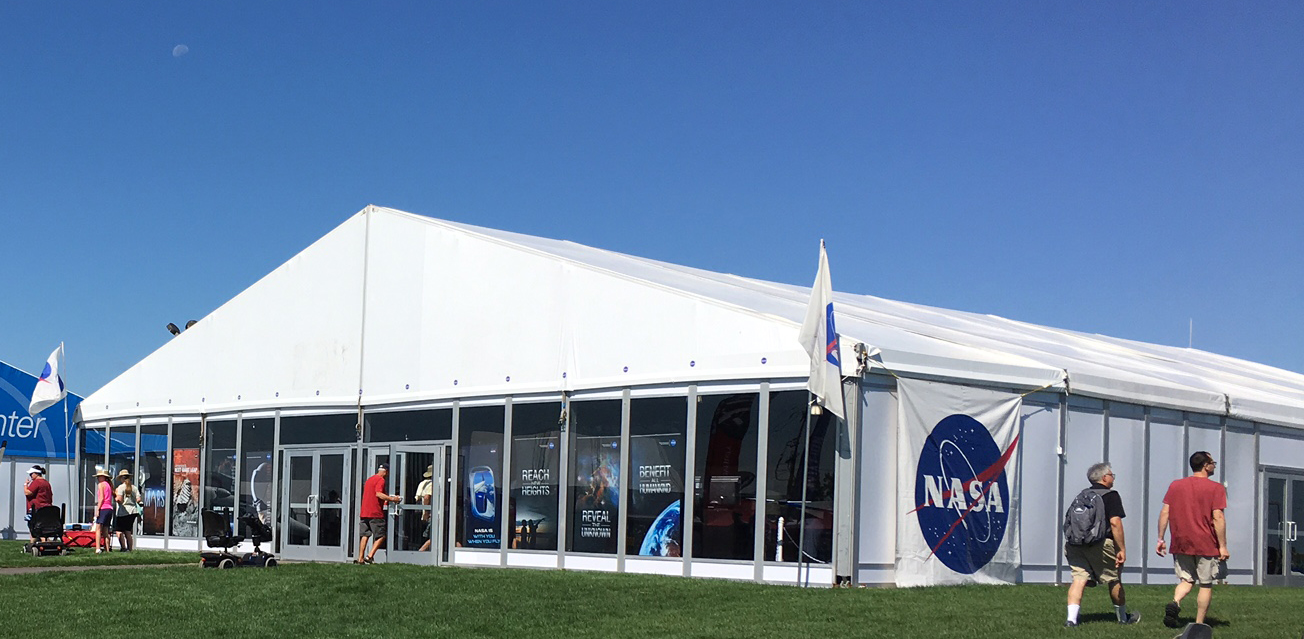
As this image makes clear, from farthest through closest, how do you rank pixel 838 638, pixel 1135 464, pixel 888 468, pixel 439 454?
pixel 439 454 < pixel 1135 464 < pixel 888 468 < pixel 838 638

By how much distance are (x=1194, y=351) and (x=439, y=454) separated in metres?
20.6

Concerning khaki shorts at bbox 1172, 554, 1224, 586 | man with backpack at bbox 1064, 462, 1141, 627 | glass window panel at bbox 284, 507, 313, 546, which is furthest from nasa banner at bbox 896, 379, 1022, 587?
glass window panel at bbox 284, 507, 313, 546

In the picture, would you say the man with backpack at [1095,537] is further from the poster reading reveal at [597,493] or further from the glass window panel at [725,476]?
the poster reading reveal at [597,493]

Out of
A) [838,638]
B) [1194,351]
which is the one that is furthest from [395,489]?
[1194,351]

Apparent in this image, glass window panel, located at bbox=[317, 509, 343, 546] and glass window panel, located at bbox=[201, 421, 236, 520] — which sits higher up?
glass window panel, located at bbox=[201, 421, 236, 520]

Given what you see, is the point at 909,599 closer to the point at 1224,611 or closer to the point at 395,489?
the point at 1224,611

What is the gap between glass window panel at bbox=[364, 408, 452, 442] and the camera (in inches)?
A: 837

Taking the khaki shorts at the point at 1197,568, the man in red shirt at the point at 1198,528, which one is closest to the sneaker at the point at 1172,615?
the man in red shirt at the point at 1198,528

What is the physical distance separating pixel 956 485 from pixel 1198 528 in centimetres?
517

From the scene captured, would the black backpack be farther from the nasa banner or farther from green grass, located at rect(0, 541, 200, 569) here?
green grass, located at rect(0, 541, 200, 569)

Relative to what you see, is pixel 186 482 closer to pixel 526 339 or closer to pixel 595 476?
→ pixel 526 339

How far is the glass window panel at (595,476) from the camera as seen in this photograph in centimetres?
1856

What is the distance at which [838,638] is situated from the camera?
35.4 ft

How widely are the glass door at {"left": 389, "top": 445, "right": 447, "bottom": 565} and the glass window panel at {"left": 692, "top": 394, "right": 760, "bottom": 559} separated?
518 centimetres
